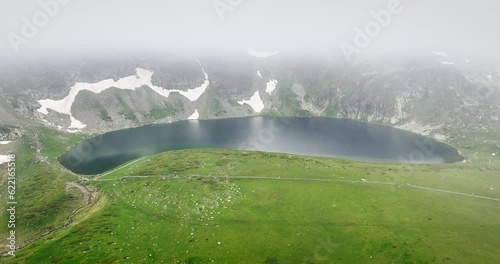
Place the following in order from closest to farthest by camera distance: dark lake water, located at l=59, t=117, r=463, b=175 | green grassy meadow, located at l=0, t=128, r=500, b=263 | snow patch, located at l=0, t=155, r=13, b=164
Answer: green grassy meadow, located at l=0, t=128, r=500, b=263, snow patch, located at l=0, t=155, r=13, b=164, dark lake water, located at l=59, t=117, r=463, b=175

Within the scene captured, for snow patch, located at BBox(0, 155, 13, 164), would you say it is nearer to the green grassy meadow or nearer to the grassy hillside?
the green grassy meadow

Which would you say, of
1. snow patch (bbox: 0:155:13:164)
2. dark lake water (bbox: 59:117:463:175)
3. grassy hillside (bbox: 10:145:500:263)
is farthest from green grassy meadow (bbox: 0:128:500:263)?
dark lake water (bbox: 59:117:463:175)

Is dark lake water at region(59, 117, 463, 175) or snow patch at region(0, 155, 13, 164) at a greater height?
snow patch at region(0, 155, 13, 164)

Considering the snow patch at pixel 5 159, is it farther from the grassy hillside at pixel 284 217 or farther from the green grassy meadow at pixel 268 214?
the grassy hillside at pixel 284 217

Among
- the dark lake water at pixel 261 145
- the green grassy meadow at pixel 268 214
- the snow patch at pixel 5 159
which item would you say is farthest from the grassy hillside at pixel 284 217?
the snow patch at pixel 5 159

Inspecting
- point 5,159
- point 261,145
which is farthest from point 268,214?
point 5,159
